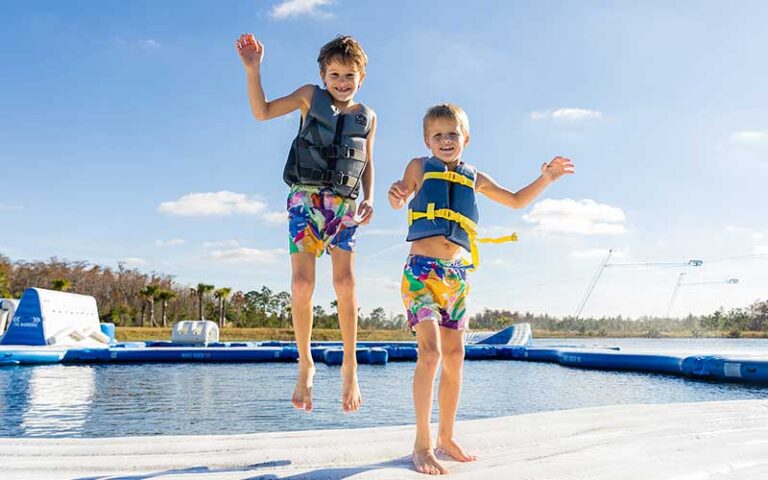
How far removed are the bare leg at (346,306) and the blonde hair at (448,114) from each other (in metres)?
0.80

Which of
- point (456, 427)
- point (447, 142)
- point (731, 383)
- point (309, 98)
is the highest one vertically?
point (309, 98)

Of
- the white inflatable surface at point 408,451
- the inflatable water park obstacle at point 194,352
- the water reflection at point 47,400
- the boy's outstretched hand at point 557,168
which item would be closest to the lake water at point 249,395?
the water reflection at point 47,400

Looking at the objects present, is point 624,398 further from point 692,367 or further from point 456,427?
point 456,427

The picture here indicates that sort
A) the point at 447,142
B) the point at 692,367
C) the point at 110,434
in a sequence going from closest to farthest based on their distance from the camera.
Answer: the point at 447,142 → the point at 110,434 → the point at 692,367

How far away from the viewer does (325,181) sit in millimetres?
3049

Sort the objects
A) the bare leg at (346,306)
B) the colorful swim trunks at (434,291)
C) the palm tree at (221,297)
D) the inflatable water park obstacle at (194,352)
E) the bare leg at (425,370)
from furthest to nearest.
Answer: the palm tree at (221,297) < the inflatable water park obstacle at (194,352) < the bare leg at (346,306) < the colorful swim trunks at (434,291) < the bare leg at (425,370)

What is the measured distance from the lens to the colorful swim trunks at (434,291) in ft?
9.59

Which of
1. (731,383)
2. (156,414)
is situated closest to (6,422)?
(156,414)

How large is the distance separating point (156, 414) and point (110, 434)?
1514mm

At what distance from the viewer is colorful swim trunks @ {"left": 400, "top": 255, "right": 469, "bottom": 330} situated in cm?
292

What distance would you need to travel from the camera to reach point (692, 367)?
14305 millimetres

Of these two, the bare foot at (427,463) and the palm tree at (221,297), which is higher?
the palm tree at (221,297)

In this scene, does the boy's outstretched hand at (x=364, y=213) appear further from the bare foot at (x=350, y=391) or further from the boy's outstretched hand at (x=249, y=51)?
the boy's outstretched hand at (x=249, y=51)

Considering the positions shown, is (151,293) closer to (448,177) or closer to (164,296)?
(164,296)
